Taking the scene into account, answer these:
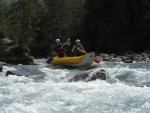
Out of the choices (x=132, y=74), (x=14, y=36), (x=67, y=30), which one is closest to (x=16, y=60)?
(x=132, y=74)

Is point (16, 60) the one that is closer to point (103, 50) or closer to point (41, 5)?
point (103, 50)

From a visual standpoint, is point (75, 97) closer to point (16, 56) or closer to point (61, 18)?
point (16, 56)

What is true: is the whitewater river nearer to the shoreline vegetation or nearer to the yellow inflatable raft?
the yellow inflatable raft

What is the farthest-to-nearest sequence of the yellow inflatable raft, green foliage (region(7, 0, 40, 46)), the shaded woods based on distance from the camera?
1. the shaded woods
2. green foliage (region(7, 0, 40, 46))
3. the yellow inflatable raft

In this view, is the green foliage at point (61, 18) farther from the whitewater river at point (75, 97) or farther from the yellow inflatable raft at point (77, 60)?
the whitewater river at point (75, 97)

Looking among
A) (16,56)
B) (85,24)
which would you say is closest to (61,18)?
(85,24)

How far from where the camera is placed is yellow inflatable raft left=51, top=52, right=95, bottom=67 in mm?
18938

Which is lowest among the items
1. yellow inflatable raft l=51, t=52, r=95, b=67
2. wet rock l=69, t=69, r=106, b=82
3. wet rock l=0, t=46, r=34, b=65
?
wet rock l=0, t=46, r=34, b=65

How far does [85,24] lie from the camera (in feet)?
170

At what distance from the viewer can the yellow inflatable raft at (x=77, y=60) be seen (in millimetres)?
18938

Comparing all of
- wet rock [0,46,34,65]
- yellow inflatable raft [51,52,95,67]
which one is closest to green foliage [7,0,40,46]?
wet rock [0,46,34,65]

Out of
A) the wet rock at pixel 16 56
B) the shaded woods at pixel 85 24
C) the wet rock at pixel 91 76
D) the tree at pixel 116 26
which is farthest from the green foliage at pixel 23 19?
the wet rock at pixel 91 76

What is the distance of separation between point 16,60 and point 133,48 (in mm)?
20015

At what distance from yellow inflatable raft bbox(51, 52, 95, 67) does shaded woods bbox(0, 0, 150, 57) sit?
20972mm
